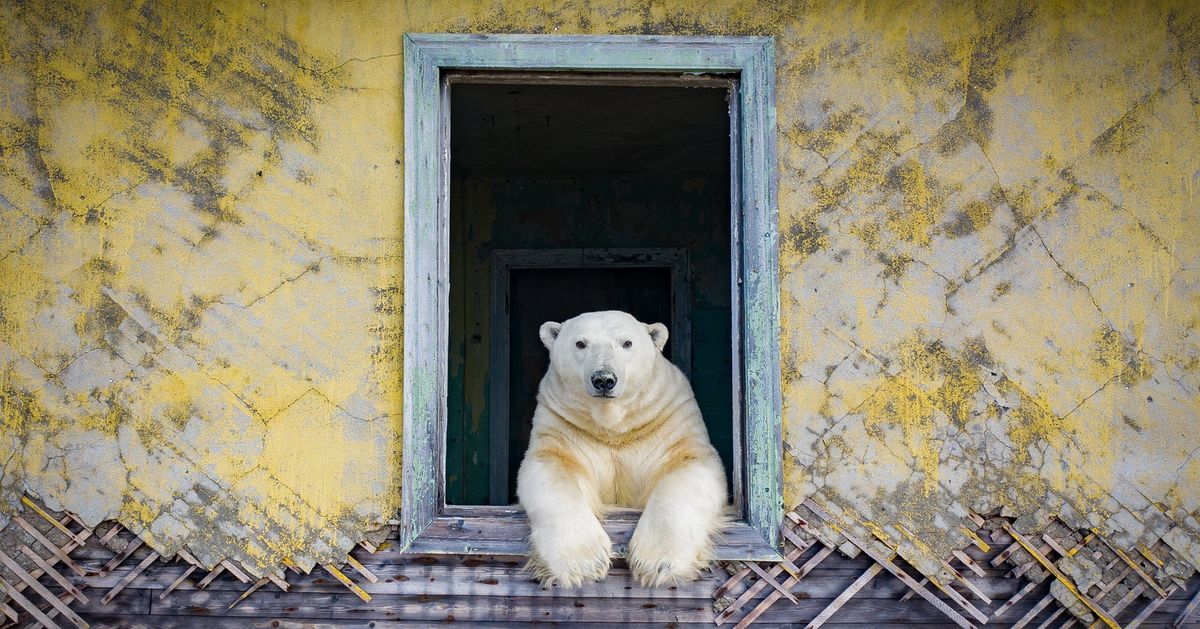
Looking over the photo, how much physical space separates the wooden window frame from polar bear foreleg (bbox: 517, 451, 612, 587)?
0.10 m

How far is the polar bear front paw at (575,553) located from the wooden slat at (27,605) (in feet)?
5.09

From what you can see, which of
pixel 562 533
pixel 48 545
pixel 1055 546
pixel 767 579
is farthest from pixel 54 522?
pixel 1055 546

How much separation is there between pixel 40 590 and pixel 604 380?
6.17 feet

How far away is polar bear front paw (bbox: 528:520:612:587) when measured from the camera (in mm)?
2770

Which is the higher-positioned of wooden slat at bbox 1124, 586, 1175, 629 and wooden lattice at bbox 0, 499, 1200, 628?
wooden lattice at bbox 0, 499, 1200, 628

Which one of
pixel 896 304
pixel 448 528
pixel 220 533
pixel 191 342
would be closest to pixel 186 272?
pixel 191 342

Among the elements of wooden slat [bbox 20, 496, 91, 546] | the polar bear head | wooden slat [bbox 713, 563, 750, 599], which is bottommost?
wooden slat [bbox 713, 563, 750, 599]

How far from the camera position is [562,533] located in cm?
280

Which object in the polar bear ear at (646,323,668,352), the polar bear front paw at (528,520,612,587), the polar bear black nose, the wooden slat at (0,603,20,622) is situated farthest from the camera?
the polar bear ear at (646,323,668,352)

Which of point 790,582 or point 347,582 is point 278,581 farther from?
point 790,582

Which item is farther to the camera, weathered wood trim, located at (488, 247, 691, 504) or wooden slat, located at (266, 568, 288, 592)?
weathered wood trim, located at (488, 247, 691, 504)

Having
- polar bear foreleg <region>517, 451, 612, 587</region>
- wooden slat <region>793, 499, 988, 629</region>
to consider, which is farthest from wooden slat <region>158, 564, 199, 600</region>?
wooden slat <region>793, 499, 988, 629</region>

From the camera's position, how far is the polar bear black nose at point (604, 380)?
3043 mm

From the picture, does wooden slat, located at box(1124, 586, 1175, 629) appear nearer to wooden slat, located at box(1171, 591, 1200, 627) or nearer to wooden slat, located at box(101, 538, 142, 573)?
wooden slat, located at box(1171, 591, 1200, 627)
